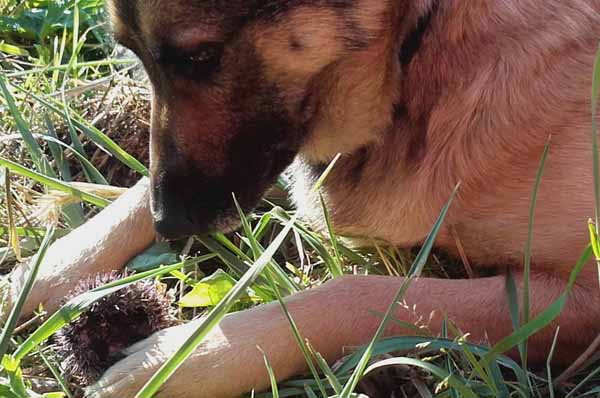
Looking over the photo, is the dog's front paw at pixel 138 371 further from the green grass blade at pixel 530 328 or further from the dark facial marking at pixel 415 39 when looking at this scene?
the dark facial marking at pixel 415 39

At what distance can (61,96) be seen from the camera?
252cm

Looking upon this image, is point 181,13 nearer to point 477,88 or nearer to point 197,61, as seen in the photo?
point 197,61

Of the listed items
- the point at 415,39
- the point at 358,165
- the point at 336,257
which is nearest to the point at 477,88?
the point at 415,39

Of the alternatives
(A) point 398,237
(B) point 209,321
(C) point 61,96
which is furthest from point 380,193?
(C) point 61,96

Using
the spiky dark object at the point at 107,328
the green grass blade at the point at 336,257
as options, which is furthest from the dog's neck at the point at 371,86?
the spiky dark object at the point at 107,328

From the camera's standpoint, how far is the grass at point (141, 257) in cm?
154

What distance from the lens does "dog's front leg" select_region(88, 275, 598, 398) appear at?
1649 millimetres

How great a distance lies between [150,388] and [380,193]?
0.76 meters

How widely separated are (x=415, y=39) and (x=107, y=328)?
832mm

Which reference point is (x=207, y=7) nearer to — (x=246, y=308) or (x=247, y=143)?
(x=247, y=143)

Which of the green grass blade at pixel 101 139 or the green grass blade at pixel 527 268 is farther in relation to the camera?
the green grass blade at pixel 101 139

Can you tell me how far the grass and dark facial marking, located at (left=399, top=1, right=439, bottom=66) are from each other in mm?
365

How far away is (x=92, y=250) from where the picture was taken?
2064mm

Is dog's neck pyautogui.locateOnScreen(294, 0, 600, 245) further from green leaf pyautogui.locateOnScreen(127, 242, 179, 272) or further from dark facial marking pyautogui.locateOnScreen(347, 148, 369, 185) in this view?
green leaf pyautogui.locateOnScreen(127, 242, 179, 272)
